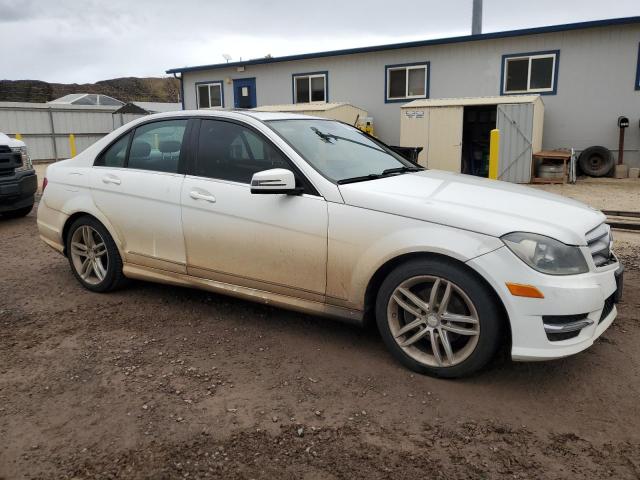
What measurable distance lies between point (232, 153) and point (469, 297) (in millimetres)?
1978

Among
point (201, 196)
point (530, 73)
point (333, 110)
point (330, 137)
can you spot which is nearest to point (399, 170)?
point (330, 137)

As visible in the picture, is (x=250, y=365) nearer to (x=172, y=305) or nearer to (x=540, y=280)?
(x=172, y=305)

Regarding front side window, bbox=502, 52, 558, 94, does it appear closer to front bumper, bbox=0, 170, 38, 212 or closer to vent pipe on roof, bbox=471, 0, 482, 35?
vent pipe on roof, bbox=471, 0, 482, 35

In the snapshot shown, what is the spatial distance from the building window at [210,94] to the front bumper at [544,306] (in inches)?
768

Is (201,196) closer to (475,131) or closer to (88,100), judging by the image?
(475,131)

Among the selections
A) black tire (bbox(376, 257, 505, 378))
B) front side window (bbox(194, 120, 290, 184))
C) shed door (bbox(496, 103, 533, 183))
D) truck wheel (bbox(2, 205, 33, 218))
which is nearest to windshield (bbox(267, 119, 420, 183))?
front side window (bbox(194, 120, 290, 184))

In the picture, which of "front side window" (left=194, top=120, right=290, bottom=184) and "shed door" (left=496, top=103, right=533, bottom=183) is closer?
"front side window" (left=194, top=120, right=290, bottom=184)

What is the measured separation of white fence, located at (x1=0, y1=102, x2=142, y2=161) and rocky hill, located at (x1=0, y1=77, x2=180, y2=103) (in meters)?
19.0

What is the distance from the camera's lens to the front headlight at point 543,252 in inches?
109

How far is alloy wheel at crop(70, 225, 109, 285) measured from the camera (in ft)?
15.0

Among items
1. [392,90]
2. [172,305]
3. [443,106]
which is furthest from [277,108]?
[172,305]

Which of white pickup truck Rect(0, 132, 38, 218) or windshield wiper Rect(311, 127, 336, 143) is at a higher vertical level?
windshield wiper Rect(311, 127, 336, 143)

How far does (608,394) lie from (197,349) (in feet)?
8.21

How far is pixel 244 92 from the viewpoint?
66.6 feet
